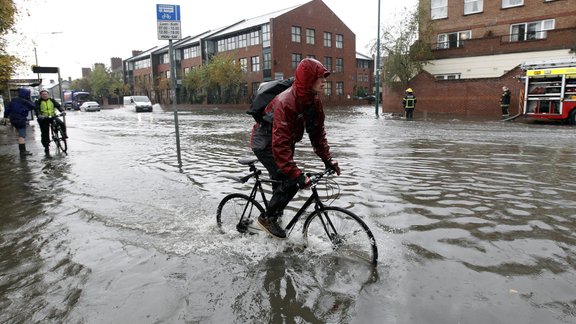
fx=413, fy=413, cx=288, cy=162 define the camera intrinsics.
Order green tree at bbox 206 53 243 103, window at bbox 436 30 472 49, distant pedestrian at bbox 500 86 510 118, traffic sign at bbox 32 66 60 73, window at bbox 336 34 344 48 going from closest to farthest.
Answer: traffic sign at bbox 32 66 60 73 < distant pedestrian at bbox 500 86 510 118 < window at bbox 436 30 472 49 < green tree at bbox 206 53 243 103 < window at bbox 336 34 344 48

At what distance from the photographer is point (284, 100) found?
3844 millimetres

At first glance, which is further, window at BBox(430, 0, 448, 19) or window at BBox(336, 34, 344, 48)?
window at BBox(336, 34, 344, 48)

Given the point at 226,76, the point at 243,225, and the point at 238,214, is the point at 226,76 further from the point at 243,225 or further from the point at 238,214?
the point at 243,225

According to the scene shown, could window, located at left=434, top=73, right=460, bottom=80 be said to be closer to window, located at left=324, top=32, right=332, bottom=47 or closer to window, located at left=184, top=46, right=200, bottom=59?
window, located at left=324, top=32, right=332, bottom=47

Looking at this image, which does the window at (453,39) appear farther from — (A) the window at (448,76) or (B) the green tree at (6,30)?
(B) the green tree at (6,30)

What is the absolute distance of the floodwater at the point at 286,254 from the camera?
128 inches

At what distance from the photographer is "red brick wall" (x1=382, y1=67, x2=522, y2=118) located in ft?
77.2

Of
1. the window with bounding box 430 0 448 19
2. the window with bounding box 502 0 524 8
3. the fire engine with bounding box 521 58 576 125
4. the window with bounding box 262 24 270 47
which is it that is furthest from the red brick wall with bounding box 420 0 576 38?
the window with bounding box 262 24 270 47

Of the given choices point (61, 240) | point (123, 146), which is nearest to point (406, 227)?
point (61, 240)

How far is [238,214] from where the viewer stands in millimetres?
4938

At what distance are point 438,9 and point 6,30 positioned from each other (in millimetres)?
26876

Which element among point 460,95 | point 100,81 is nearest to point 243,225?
point 460,95

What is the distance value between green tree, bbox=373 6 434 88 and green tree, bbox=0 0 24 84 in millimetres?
21629

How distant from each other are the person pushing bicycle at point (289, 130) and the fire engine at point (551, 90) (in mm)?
17942
